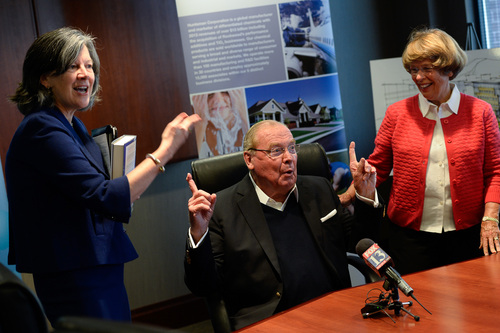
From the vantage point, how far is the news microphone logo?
5.63 ft

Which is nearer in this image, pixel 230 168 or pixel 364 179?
pixel 364 179

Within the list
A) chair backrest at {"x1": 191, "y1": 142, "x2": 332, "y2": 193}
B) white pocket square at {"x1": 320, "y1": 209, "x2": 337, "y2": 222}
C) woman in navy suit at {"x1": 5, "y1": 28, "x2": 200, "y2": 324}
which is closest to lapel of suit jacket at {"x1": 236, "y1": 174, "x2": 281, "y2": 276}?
chair backrest at {"x1": 191, "y1": 142, "x2": 332, "y2": 193}

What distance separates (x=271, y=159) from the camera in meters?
2.52

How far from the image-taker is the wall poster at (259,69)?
3.98 metres

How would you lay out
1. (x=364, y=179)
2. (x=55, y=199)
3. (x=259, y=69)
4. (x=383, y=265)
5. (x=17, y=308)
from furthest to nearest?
(x=259, y=69) < (x=364, y=179) < (x=55, y=199) < (x=383, y=265) < (x=17, y=308)

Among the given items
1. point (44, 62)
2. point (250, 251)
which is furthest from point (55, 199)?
point (250, 251)

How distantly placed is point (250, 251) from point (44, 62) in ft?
3.52

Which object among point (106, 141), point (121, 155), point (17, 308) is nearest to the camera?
point (17, 308)

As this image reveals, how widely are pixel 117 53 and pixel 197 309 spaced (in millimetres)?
1882

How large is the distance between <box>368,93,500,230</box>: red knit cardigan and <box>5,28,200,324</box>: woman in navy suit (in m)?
1.22

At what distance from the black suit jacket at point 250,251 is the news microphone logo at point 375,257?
673 millimetres

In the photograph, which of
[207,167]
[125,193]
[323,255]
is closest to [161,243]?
[207,167]

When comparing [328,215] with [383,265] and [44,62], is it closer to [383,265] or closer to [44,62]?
[383,265]

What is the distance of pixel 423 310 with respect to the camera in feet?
5.75
